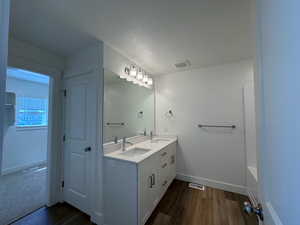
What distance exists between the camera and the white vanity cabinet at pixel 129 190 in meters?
1.41

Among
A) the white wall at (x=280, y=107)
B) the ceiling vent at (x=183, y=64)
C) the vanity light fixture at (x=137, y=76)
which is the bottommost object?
the white wall at (x=280, y=107)

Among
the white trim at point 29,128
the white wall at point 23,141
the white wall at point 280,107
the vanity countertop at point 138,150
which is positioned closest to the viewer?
the white wall at point 280,107

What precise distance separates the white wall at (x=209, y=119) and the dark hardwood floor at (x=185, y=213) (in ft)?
1.31

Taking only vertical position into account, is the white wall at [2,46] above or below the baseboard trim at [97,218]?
above

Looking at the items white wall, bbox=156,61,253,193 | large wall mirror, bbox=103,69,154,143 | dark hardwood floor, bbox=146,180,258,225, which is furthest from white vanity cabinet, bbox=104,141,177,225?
white wall, bbox=156,61,253,193

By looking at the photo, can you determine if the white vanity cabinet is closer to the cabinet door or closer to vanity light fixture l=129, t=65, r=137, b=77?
the cabinet door

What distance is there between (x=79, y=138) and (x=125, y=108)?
863 mm

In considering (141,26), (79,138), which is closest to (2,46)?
(141,26)

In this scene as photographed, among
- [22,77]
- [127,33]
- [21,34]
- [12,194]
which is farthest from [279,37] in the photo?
[22,77]

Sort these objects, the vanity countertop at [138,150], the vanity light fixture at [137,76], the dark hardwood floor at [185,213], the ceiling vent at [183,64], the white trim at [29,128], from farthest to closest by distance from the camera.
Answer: the white trim at [29,128] < the ceiling vent at [183,64] < the vanity light fixture at [137,76] < the dark hardwood floor at [185,213] < the vanity countertop at [138,150]

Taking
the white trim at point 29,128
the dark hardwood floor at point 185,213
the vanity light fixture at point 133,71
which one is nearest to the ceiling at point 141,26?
the vanity light fixture at point 133,71

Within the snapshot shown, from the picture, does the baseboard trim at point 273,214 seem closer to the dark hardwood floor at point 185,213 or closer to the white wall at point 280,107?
the white wall at point 280,107

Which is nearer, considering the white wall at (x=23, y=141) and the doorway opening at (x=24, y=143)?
the doorway opening at (x=24, y=143)

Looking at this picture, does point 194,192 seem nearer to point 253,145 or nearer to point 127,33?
point 253,145
